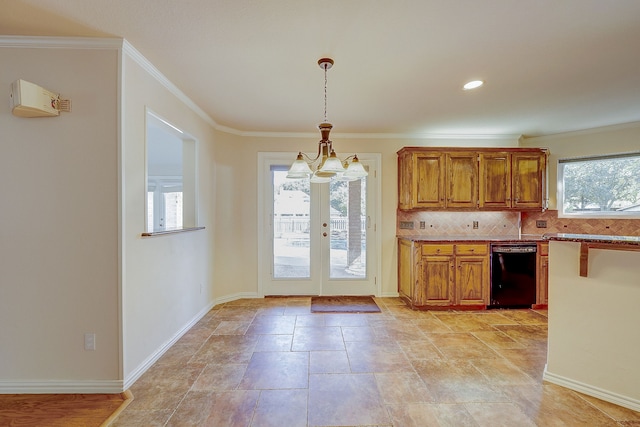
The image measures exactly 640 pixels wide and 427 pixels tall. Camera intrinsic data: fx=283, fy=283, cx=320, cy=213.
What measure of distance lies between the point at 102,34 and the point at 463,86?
302 cm

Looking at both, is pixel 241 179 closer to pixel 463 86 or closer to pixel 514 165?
pixel 463 86

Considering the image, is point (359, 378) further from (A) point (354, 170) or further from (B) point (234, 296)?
(B) point (234, 296)

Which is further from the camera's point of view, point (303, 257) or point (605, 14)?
point (303, 257)

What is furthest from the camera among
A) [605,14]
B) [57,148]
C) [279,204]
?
[279,204]

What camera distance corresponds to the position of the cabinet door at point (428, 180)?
3996 mm

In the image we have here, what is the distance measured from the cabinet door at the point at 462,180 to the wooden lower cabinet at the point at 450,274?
2.17 feet

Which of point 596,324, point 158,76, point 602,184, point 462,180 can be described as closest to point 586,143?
point 602,184

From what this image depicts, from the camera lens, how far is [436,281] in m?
3.77

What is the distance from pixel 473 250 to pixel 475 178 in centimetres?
104

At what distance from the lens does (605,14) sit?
1.73 meters

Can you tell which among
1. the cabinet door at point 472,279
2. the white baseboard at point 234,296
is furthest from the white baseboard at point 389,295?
the white baseboard at point 234,296

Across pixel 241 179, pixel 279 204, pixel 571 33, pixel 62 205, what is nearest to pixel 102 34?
pixel 62 205

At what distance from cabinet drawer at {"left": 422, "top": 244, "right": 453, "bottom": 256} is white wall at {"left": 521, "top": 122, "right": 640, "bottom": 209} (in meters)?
1.95

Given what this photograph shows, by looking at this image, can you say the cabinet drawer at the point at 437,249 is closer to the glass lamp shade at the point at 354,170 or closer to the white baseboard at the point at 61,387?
the glass lamp shade at the point at 354,170
